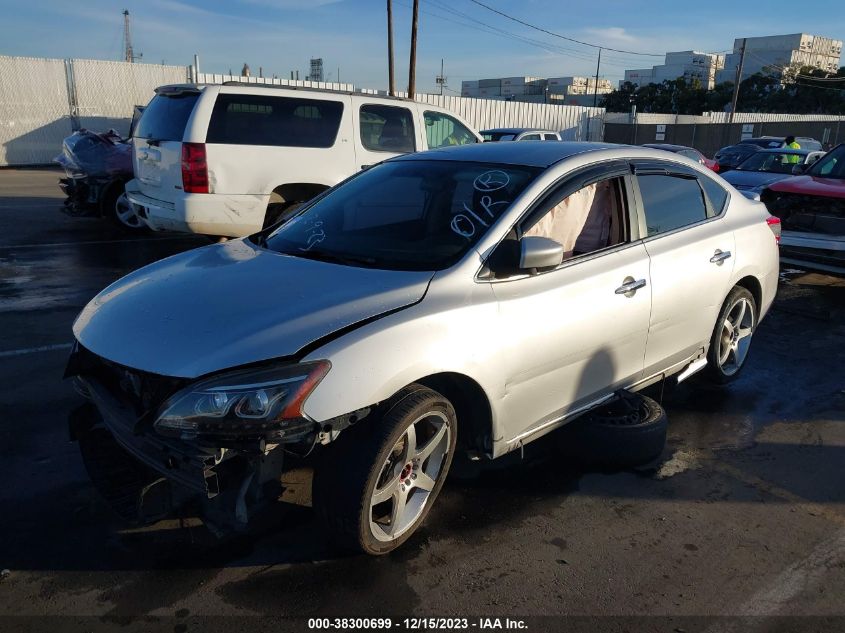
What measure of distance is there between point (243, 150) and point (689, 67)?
427 ft

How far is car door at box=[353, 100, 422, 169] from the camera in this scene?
8.62 metres

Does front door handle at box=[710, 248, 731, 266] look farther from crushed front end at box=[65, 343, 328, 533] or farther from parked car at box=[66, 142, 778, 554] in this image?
crushed front end at box=[65, 343, 328, 533]

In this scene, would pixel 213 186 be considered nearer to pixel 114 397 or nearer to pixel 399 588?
pixel 114 397

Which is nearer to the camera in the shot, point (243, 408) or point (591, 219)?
point (243, 408)

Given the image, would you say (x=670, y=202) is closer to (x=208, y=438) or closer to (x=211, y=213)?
(x=208, y=438)

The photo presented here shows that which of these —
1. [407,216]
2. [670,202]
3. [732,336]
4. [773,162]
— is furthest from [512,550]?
[773,162]

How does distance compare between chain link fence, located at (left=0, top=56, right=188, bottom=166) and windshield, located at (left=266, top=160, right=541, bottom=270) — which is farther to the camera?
chain link fence, located at (left=0, top=56, right=188, bottom=166)

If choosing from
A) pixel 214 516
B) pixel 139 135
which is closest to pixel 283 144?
pixel 139 135

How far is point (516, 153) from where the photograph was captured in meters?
3.97

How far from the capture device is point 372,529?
2.88 m

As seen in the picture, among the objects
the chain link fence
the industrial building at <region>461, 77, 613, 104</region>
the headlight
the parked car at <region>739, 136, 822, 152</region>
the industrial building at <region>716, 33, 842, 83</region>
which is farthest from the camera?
the industrial building at <region>461, 77, 613, 104</region>

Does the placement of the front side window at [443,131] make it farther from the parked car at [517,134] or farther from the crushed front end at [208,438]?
the crushed front end at [208,438]

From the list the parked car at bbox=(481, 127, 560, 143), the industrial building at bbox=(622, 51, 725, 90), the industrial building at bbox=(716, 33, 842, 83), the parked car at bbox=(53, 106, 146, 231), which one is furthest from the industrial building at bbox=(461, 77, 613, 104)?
the parked car at bbox=(53, 106, 146, 231)

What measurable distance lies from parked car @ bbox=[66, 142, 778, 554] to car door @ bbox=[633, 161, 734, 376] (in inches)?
0.7
